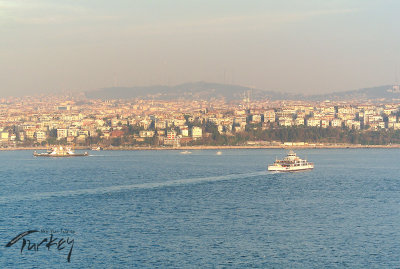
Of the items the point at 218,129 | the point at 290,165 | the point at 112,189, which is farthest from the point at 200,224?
the point at 218,129

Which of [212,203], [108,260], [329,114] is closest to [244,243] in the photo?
[108,260]

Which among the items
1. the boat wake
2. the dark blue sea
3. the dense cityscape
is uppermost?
the dense cityscape

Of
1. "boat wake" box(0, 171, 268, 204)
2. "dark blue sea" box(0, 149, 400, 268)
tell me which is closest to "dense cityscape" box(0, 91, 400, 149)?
"boat wake" box(0, 171, 268, 204)

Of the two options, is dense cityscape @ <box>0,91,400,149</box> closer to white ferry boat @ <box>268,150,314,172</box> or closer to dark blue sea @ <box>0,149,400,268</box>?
white ferry boat @ <box>268,150,314,172</box>

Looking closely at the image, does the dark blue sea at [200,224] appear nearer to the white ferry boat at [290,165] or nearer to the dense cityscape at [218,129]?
the white ferry boat at [290,165]

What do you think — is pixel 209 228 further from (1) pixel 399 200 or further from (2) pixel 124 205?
(1) pixel 399 200

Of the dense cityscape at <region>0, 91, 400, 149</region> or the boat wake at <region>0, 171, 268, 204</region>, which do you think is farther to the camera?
the dense cityscape at <region>0, 91, 400, 149</region>

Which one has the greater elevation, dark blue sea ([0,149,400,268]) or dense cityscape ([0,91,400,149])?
dense cityscape ([0,91,400,149])

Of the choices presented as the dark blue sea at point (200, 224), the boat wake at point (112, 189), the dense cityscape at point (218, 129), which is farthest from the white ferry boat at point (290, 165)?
the dense cityscape at point (218, 129)
